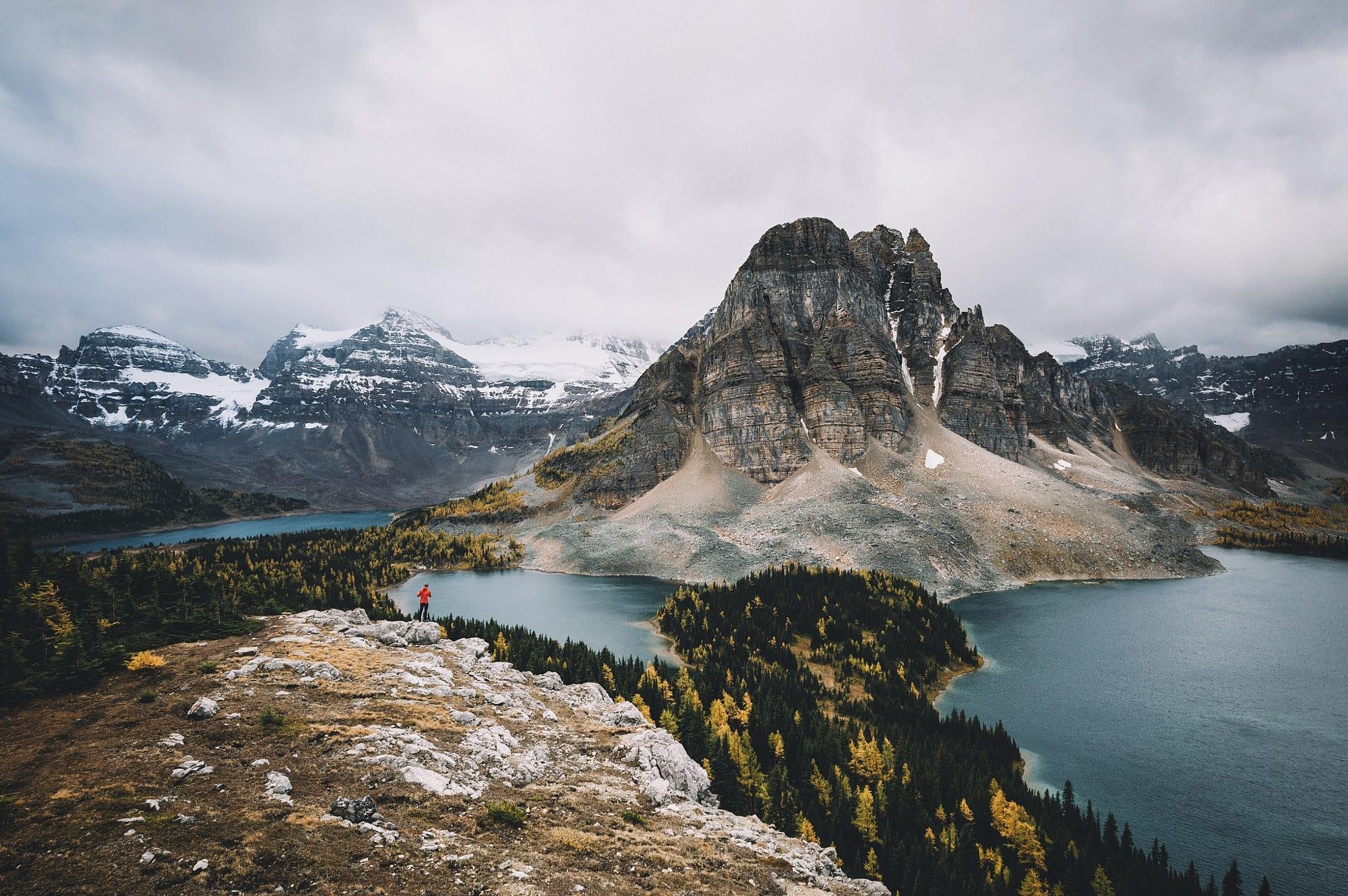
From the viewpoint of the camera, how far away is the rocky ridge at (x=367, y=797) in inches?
434

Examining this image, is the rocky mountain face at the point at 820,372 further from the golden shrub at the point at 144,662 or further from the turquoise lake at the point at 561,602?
the golden shrub at the point at 144,662

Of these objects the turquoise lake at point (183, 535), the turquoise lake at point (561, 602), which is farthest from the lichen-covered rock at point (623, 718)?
the turquoise lake at point (183, 535)

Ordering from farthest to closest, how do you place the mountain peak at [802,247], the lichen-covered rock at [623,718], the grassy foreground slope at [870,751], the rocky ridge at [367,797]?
the mountain peak at [802,247]
the lichen-covered rock at [623,718]
the grassy foreground slope at [870,751]
the rocky ridge at [367,797]

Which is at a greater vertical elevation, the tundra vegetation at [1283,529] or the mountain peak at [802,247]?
the mountain peak at [802,247]

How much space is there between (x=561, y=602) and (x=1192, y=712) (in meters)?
64.0

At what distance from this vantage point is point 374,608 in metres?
53.8

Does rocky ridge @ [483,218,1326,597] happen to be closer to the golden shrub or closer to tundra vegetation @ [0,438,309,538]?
the golden shrub

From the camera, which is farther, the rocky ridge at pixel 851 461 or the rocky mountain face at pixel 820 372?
the rocky mountain face at pixel 820 372

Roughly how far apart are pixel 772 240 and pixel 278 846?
461 feet

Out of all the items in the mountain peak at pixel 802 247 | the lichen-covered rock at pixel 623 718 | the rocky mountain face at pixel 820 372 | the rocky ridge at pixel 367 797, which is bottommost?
the lichen-covered rock at pixel 623 718

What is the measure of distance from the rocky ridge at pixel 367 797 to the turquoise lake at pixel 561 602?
31.6 meters

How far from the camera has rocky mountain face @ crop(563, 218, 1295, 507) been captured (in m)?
115

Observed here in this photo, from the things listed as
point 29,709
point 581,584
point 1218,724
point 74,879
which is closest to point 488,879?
point 74,879

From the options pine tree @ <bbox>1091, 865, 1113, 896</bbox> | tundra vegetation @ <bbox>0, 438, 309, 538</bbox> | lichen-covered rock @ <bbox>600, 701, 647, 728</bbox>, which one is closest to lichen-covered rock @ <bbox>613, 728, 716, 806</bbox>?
lichen-covered rock @ <bbox>600, 701, 647, 728</bbox>
